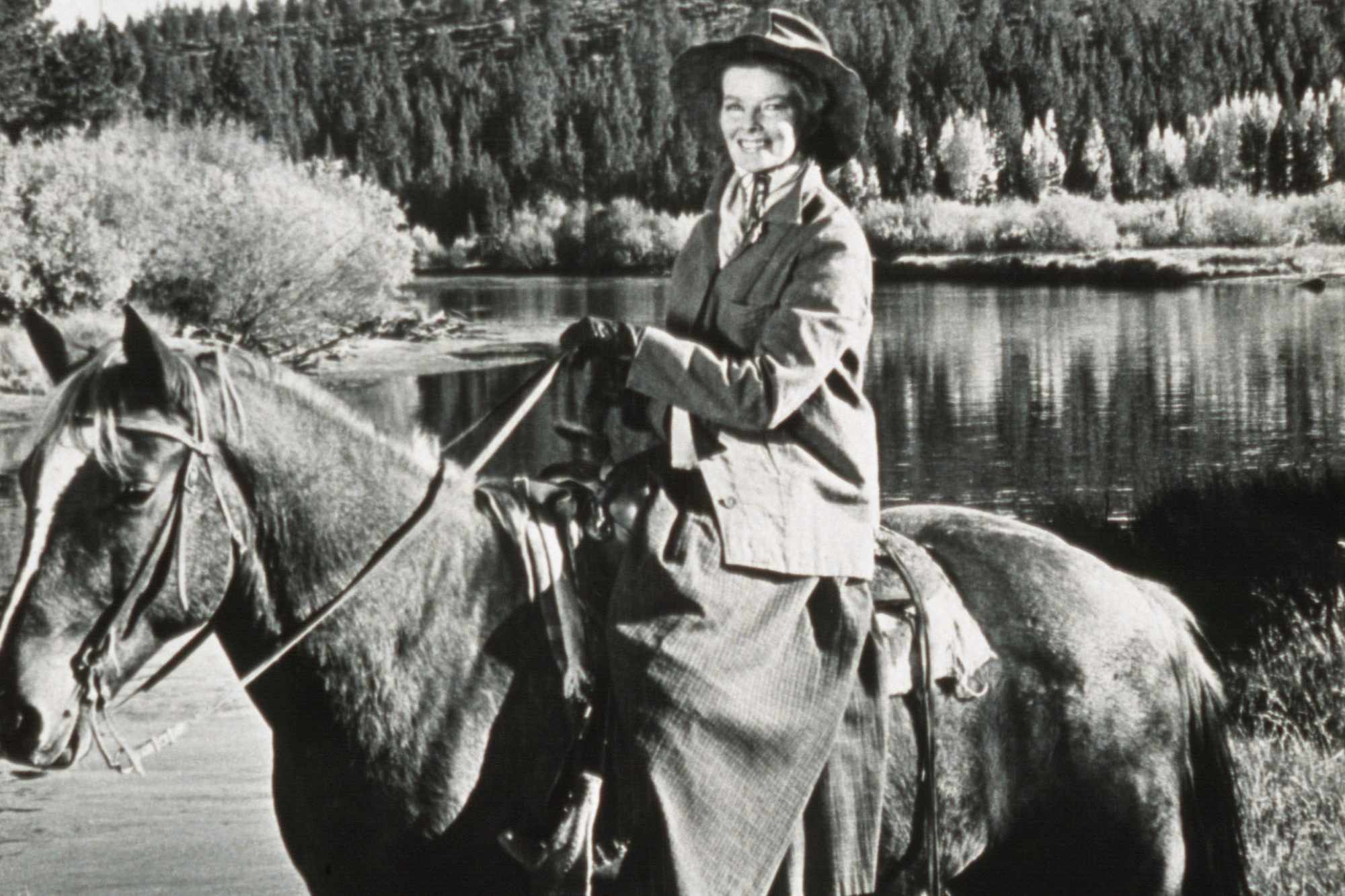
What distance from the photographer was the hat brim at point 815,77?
350 centimetres

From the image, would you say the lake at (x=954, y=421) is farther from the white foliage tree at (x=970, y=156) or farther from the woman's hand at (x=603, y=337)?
the woman's hand at (x=603, y=337)

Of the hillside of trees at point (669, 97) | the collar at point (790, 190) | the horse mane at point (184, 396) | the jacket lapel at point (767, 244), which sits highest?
the hillside of trees at point (669, 97)

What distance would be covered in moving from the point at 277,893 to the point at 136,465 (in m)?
5.40

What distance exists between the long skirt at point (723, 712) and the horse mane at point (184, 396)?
2.20 ft

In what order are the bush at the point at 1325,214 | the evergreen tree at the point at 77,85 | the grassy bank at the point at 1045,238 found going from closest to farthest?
the bush at the point at 1325,214 → the grassy bank at the point at 1045,238 → the evergreen tree at the point at 77,85

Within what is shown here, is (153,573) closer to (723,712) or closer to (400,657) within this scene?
(400,657)

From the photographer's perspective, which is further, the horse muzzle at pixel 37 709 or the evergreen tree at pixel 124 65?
the evergreen tree at pixel 124 65

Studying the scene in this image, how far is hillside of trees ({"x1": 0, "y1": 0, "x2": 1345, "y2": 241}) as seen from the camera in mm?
27828

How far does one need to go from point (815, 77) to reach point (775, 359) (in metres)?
0.67

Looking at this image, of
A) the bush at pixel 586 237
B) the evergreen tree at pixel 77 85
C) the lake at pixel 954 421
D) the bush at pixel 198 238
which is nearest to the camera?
the lake at pixel 954 421

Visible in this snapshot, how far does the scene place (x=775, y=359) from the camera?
3.30 metres

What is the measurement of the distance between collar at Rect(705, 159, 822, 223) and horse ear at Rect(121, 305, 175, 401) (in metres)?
Answer: 1.22

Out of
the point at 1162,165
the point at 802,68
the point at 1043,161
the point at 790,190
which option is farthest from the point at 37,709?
the point at 1162,165

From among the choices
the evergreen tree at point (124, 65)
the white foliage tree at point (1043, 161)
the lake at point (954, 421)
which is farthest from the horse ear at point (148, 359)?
the evergreen tree at point (124, 65)
